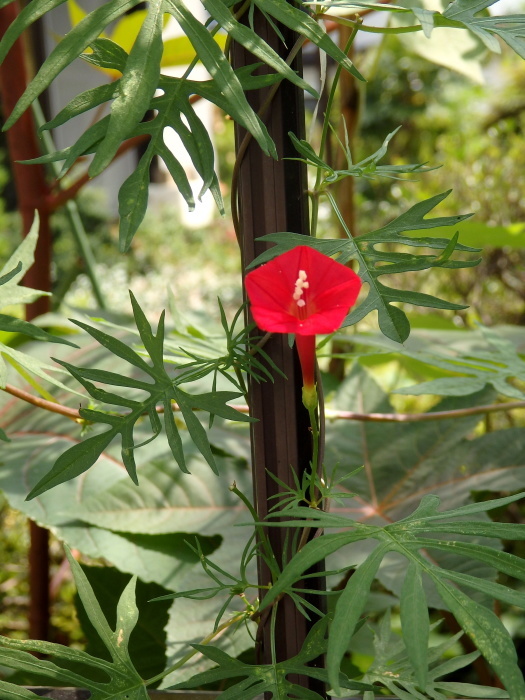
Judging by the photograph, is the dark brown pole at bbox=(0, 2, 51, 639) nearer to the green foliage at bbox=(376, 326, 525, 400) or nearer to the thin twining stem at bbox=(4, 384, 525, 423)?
the thin twining stem at bbox=(4, 384, 525, 423)

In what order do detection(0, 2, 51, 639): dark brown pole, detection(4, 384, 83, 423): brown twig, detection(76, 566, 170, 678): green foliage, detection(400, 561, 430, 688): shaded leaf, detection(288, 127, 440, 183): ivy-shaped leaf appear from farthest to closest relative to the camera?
detection(0, 2, 51, 639): dark brown pole → detection(76, 566, 170, 678): green foliage → detection(4, 384, 83, 423): brown twig → detection(288, 127, 440, 183): ivy-shaped leaf → detection(400, 561, 430, 688): shaded leaf

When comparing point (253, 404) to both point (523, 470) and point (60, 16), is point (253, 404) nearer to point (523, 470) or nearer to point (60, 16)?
point (523, 470)

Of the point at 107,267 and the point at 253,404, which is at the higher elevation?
the point at 107,267

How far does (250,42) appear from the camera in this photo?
314 mm

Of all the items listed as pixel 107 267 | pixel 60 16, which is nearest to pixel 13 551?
pixel 107 267

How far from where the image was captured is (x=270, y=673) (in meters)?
0.39

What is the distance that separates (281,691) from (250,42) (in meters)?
0.32

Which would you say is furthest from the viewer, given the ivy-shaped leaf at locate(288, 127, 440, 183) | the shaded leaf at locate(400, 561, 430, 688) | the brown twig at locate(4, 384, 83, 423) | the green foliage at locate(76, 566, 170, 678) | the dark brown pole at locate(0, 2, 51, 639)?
the dark brown pole at locate(0, 2, 51, 639)

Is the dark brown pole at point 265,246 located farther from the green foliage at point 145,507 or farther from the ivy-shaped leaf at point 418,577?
the green foliage at point 145,507

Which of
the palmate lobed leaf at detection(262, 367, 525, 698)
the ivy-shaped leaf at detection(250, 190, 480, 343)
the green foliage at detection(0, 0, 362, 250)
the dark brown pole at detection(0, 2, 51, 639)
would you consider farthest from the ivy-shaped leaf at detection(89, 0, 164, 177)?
the dark brown pole at detection(0, 2, 51, 639)

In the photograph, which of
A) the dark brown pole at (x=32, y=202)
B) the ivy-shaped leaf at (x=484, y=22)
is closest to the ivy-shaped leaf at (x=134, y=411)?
the ivy-shaped leaf at (x=484, y=22)

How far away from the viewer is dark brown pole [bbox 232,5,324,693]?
418 millimetres

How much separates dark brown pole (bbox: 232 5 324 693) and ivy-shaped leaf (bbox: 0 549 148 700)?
8 cm

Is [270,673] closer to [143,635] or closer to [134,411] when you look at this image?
[134,411]
